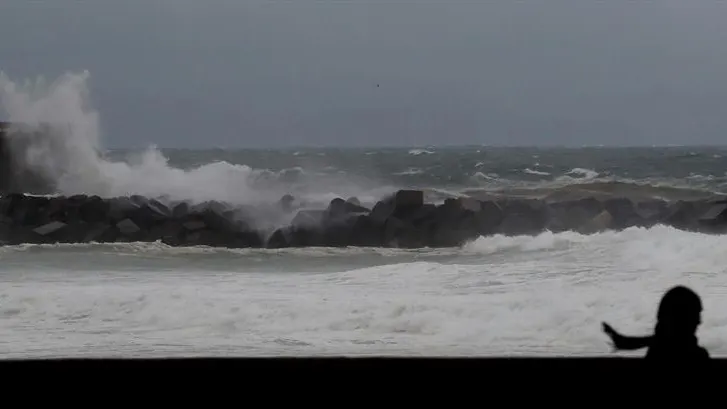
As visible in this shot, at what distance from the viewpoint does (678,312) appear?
1.04 m

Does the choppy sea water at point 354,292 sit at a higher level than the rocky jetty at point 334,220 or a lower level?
lower

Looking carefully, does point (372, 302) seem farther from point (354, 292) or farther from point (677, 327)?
point (677, 327)

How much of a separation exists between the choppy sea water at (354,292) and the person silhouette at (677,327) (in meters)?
1.61

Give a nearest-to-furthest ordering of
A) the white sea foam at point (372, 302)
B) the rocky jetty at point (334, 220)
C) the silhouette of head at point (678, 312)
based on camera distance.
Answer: the silhouette of head at point (678, 312) < the white sea foam at point (372, 302) < the rocky jetty at point (334, 220)

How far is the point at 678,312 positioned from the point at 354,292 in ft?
12.1

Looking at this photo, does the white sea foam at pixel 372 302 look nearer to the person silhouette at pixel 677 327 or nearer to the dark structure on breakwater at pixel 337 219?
the dark structure on breakwater at pixel 337 219

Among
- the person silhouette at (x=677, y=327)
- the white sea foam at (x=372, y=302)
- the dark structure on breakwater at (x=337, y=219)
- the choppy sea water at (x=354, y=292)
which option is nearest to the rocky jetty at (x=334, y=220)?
A: the dark structure on breakwater at (x=337, y=219)

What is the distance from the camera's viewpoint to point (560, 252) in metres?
5.71

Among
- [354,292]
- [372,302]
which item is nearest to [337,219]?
[354,292]

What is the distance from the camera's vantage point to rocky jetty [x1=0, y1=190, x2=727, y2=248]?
6906mm

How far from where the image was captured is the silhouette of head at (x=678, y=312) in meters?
1.03

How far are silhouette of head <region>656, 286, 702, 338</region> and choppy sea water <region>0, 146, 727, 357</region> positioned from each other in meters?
1.62

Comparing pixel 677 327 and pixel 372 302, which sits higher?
pixel 677 327

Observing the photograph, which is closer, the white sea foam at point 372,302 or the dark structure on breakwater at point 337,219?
the white sea foam at point 372,302
